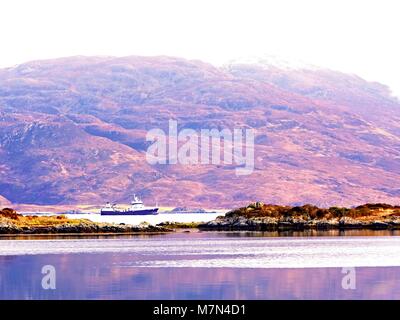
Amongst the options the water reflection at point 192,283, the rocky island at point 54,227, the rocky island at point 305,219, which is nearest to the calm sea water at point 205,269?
the water reflection at point 192,283

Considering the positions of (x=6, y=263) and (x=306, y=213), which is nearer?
(x=6, y=263)

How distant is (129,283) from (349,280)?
11.0 meters

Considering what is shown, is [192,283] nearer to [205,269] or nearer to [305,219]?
[205,269]

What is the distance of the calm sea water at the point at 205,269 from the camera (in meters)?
50.7

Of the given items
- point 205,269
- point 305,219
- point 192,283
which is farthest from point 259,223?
point 192,283

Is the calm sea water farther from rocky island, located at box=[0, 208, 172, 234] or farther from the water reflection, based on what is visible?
rocky island, located at box=[0, 208, 172, 234]

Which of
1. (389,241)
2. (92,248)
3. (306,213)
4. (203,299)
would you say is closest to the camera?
(203,299)

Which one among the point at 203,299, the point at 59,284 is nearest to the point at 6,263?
the point at 59,284

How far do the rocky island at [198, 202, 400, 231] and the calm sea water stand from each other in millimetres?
36312

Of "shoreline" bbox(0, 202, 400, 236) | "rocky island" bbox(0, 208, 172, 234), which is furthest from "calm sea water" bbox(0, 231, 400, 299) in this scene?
"shoreline" bbox(0, 202, 400, 236)

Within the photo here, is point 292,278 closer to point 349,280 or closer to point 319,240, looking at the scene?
point 349,280

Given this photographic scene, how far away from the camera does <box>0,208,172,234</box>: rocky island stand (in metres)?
132

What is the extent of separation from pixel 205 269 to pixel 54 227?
7200 centimetres
